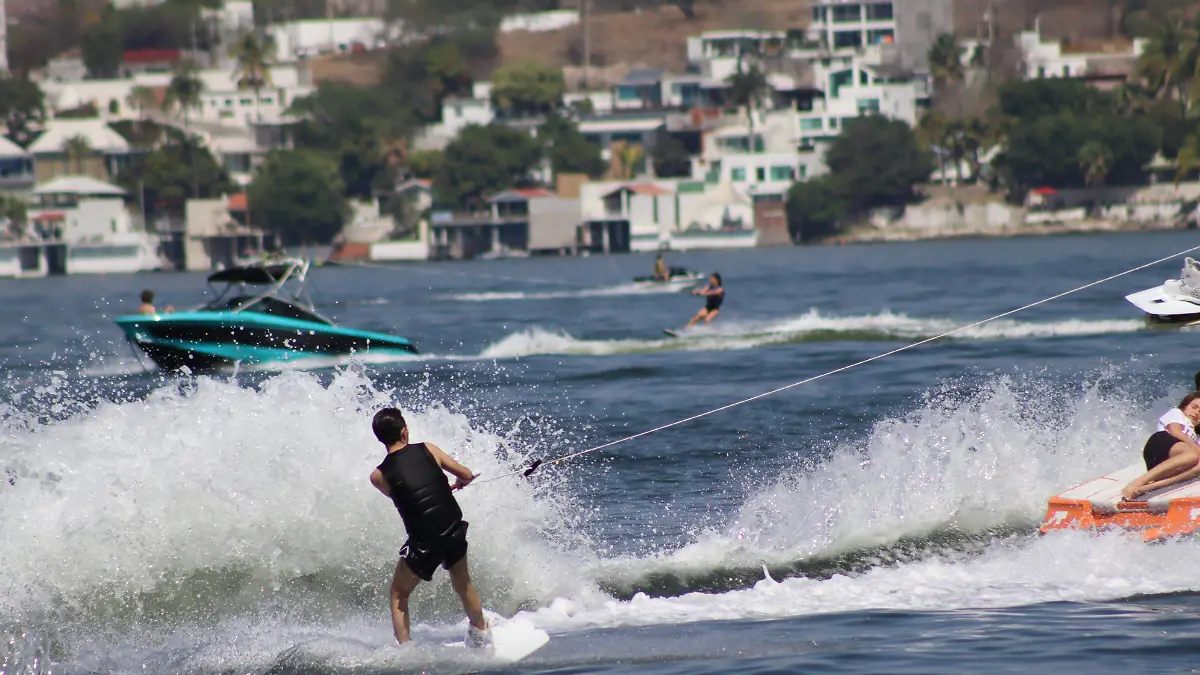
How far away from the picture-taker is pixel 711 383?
28344 mm

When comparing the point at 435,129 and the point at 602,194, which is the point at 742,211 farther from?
the point at 435,129

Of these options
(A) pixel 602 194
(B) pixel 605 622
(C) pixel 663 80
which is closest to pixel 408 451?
(B) pixel 605 622

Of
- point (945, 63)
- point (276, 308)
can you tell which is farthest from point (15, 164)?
point (276, 308)

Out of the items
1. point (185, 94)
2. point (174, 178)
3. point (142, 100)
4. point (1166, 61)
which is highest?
point (142, 100)

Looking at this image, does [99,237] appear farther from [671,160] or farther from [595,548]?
[595,548]

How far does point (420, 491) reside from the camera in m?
10.7

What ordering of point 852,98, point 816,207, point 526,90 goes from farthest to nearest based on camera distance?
point 526,90 < point 852,98 < point 816,207

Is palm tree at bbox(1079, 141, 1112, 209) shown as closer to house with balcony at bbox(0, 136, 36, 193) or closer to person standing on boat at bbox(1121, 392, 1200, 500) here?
house with balcony at bbox(0, 136, 36, 193)

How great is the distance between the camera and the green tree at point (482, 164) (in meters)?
139

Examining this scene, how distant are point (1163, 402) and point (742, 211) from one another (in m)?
108

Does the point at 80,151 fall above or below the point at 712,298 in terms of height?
above

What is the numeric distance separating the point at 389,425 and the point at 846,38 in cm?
17186

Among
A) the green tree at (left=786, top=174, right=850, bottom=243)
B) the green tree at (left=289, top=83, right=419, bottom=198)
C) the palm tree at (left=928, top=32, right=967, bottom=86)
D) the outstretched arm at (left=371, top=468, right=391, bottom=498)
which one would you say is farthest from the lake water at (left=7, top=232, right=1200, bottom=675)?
the palm tree at (left=928, top=32, right=967, bottom=86)

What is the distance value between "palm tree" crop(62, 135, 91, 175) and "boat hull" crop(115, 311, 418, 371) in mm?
117998
